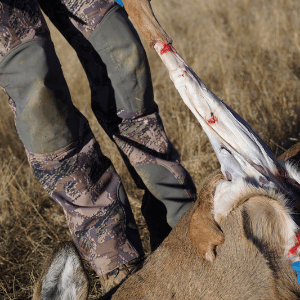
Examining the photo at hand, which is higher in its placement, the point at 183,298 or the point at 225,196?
the point at 225,196

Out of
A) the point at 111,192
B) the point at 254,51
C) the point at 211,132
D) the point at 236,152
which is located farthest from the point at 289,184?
the point at 254,51

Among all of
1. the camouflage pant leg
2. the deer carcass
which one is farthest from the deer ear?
the camouflage pant leg

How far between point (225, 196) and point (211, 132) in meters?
0.27

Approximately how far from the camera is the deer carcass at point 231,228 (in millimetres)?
1396

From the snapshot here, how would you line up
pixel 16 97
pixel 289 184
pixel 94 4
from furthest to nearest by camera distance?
1. pixel 94 4
2. pixel 16 97
3. pixel 289 184

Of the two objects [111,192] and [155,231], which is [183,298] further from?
[155,231]

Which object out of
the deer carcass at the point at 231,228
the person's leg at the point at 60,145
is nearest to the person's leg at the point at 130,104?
the person's leg at the point at 60,145

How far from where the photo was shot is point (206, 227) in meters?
1.39

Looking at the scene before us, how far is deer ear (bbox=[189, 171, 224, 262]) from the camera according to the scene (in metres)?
1.38

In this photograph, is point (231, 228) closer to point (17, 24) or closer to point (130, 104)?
point (130, 104)

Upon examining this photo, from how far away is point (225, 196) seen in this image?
1.42 meters

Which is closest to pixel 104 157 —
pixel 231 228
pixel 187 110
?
pixel 231 228

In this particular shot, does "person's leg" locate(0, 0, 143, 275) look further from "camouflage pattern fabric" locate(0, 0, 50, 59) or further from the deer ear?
the deer ear

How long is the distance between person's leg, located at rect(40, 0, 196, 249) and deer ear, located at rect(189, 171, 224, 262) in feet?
2.41
